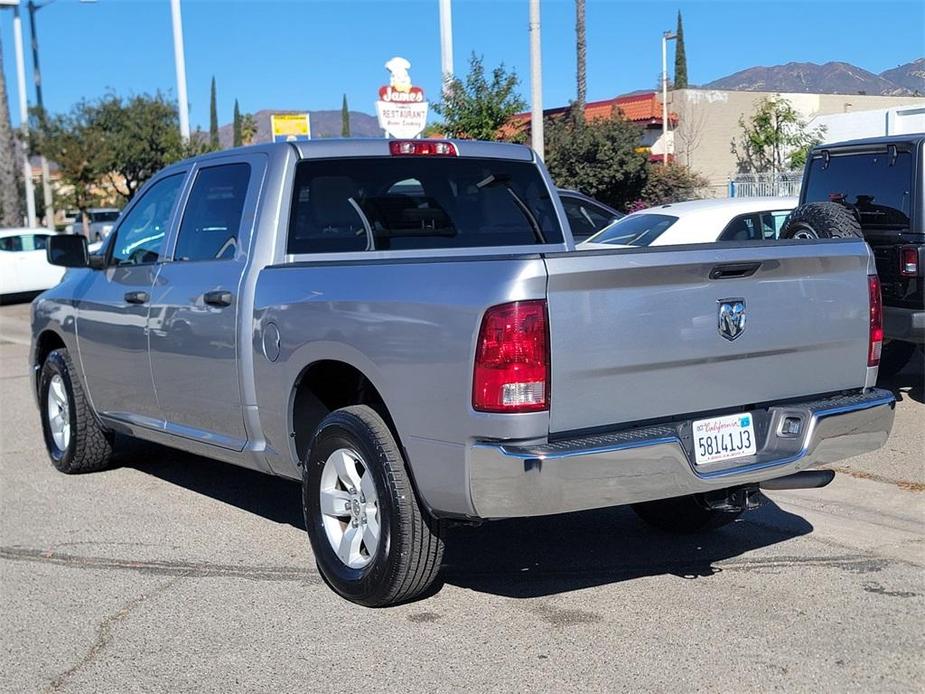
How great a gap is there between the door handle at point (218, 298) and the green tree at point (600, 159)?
20.8m

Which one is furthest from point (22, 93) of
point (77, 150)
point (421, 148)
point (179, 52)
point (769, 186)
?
point (421, 148)

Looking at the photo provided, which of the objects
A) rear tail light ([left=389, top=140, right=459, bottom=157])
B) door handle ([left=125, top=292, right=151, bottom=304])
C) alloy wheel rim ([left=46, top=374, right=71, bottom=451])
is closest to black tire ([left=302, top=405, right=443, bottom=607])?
rear tail light ([left=389, top=140, right=459, bottom=157])

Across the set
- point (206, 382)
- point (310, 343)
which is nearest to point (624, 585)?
point (310, 343)

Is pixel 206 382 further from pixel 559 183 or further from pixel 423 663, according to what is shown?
pixel 559 183

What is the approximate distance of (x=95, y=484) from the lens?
7617mm

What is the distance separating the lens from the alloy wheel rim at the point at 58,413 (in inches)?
306

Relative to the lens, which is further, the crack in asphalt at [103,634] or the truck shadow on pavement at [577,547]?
the truck shadow on pavement at [577,547]

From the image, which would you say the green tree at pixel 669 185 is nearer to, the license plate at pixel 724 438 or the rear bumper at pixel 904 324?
the rear bumper at pixel 904 324

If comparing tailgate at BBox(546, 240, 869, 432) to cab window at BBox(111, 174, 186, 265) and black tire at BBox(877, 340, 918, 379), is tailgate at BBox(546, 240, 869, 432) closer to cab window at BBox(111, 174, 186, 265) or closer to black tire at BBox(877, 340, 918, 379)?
cab window at BBox(111, 174, 186, 265)

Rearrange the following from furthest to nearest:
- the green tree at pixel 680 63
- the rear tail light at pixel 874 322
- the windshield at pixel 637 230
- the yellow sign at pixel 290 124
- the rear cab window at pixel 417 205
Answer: the green tree at pixel 680 63 → the yellow sign at pixel 290 124 → the windshield at pixel 637 230 → the rear cab window at pixel 417 205 → the rear tail light at pixel 874 322

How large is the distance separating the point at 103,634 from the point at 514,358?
2129 millimetres

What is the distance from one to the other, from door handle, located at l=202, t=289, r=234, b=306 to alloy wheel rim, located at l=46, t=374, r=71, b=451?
2340 millimetres

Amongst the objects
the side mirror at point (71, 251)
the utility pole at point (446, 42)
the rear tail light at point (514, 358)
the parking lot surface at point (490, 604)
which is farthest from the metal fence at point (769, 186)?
the rear tail light at point (514, 358)

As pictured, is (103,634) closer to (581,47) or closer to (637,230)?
(637,230)
